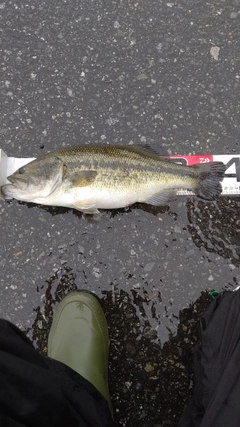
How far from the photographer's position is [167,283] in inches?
128

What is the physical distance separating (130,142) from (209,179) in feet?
2.61

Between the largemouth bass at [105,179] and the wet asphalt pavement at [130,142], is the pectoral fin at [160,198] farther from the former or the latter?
the wet asphalt pavement at [130,142]

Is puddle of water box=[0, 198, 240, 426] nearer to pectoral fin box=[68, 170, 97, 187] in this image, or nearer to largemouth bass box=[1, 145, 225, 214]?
largemouth bass box=[1, 145, 225, 214]

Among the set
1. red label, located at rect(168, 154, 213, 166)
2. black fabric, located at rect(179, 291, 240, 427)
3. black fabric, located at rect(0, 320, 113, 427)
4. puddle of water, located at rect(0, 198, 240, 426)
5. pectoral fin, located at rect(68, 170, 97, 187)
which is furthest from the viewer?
red label, located at rect(168, 154, 213, 166)

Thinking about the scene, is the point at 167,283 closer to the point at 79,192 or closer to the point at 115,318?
the point at 115,318

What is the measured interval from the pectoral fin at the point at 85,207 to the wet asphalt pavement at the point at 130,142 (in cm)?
19

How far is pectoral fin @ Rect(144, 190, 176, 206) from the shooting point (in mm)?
3100

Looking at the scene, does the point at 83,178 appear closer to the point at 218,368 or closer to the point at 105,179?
the point at 105,179

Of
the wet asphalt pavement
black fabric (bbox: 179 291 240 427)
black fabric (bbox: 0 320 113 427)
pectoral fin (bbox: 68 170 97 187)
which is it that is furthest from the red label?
black fabric (bbox: 0 320 113 427)

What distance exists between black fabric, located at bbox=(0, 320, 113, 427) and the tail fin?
1.73m

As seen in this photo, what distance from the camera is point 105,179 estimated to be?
2959 millimetres

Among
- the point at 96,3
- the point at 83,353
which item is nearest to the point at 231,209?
the point at 83,353

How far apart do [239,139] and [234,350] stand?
1.85 metres

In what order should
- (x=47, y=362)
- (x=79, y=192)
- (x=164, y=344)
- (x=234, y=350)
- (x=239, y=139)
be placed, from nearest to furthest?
(x=47, y=362) < (x=234, y=350) < (x=79, y=192) < (x=164, y=344) < (x=239, y=139)
